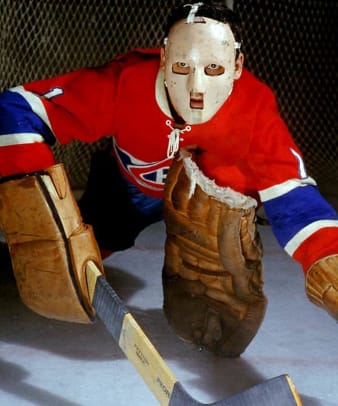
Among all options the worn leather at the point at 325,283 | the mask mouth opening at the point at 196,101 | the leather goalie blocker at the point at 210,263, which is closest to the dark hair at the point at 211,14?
the mask mouth opening at the point at 196,101

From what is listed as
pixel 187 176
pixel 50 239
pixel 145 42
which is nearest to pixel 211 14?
pixel 187 176

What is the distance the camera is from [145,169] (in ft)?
5.11

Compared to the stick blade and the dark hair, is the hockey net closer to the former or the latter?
the dark hair

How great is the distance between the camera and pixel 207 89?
131 cm

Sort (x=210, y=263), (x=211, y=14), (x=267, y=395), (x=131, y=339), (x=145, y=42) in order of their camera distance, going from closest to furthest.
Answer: (x=267, y=395), (x=131, y=339), (x=211, y=14), (x=210, y=263), (x=145, y=42)

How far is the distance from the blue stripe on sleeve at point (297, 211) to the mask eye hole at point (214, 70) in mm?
226

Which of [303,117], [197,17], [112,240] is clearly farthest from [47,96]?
[303,117]

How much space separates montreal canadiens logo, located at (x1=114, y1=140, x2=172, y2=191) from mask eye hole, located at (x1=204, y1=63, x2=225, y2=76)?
0.76ft

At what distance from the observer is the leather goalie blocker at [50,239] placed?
1295mm

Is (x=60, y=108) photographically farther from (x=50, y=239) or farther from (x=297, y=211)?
(x=297, y=211)

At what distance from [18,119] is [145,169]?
0.29 metres

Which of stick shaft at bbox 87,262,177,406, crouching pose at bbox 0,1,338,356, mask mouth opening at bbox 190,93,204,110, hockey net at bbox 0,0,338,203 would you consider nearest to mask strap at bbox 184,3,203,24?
crouching pose at bbox 0,1,338,356

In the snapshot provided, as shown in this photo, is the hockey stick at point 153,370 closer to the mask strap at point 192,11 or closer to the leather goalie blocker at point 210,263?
the leather goalie blocker at point 210,263

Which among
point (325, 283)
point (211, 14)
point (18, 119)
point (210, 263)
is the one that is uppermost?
point (211, 14)
